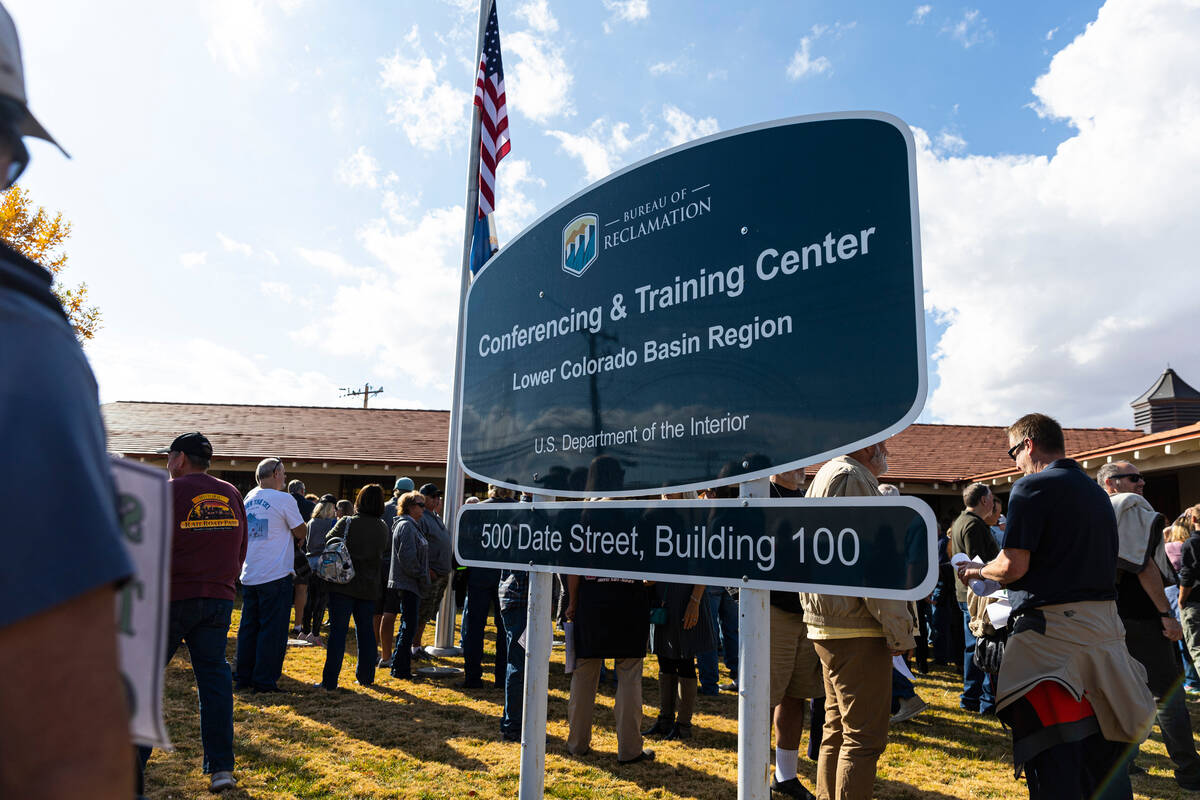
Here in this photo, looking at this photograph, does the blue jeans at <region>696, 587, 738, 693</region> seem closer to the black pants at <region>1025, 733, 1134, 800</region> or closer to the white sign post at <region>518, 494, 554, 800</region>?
the white sign post at <region>518, 494, 554, 800</region>

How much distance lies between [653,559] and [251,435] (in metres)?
20.4

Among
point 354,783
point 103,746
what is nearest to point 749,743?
point 103,746

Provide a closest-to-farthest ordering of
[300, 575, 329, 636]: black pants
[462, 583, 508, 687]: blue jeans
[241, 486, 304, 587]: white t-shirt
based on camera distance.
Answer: [241, 486, 304, 587]: white t-shirt → [462, 583, 508, 687]: blue jeans → [300, 575, 329, 636]: black pants

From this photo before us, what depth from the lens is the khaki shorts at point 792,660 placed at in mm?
4266

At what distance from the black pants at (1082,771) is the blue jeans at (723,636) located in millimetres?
4169

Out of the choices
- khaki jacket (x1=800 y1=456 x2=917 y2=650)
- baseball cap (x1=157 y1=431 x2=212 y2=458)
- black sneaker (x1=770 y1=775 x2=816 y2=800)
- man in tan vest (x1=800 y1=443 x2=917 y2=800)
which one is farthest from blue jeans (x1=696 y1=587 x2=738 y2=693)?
baseball cap (x1=157 y1=431 x2=212 y2=458)

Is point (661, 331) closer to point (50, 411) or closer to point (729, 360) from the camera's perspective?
point (729, 360)

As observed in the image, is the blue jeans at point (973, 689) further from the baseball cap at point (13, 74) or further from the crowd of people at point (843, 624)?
the baseball cap at point (13, 74)

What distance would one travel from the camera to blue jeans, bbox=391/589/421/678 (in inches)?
299

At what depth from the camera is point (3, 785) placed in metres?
0.70

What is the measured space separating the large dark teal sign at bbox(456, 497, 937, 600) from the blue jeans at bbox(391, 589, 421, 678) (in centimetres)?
457

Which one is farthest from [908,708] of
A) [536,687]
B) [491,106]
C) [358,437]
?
[358,437]

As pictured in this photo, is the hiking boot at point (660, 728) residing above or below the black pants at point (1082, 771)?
below

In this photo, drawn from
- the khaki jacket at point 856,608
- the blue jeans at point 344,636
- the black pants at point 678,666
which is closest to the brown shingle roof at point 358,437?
the blue jeans at point 344,636
